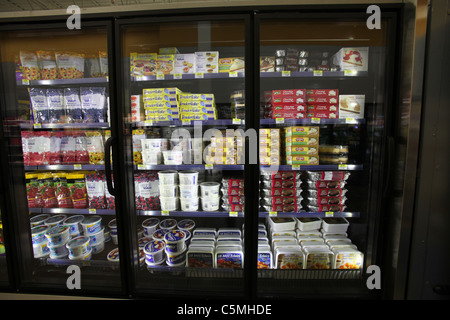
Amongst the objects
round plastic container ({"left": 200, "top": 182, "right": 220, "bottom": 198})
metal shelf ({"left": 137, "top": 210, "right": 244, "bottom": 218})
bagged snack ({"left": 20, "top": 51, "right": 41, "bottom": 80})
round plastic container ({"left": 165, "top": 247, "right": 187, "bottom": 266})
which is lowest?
round plastic container ({"left": 165, "top": 247, "right": 187, "bottom": 266})

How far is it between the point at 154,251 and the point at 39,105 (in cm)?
151

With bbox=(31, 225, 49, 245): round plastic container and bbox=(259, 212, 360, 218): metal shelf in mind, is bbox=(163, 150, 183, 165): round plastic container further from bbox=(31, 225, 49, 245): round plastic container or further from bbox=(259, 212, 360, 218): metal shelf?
bbox=(31, 225, 49, 245): round plastic container

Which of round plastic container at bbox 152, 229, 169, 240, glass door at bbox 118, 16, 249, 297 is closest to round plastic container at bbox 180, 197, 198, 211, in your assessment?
glass door at bbox 118, 16, 249, 297

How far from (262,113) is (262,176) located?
54 cm

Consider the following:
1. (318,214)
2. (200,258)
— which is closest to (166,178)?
(200,258)

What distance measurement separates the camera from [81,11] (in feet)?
4.48

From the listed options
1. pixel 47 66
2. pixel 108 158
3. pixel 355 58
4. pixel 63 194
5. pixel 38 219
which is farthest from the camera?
pixel 38 219

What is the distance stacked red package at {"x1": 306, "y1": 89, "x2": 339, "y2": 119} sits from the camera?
1.64 metres

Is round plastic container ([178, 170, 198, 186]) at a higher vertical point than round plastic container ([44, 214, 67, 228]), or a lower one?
higher

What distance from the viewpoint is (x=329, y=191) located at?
1.72 m

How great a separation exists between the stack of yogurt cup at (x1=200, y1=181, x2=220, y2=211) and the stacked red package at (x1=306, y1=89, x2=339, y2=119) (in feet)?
3.14

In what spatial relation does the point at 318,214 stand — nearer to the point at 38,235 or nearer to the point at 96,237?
the point at 96,237
